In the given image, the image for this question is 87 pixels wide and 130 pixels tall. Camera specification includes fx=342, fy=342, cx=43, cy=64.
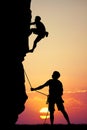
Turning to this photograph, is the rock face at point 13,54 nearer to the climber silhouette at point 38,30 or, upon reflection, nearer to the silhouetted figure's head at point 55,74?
the climber silhouette at point 38,30

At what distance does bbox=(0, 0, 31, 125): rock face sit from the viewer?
14.8 metres

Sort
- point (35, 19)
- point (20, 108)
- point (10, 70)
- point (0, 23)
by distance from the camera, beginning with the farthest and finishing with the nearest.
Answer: point (35, 19)
point (20, 108)
point (10, 70)
point (0, 23)

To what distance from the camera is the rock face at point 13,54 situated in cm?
1485

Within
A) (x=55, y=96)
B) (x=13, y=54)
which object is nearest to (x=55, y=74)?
(x=55, y=96)

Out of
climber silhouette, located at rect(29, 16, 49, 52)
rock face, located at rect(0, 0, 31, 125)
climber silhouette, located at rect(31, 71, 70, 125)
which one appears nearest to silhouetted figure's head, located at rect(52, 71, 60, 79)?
climber silhouette, located at rect(31, 71, 70, 125)

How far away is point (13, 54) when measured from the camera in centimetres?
1573

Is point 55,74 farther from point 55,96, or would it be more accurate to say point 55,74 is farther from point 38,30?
point 38,30

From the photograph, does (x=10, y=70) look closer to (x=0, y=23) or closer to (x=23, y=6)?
(x=0, y=23)

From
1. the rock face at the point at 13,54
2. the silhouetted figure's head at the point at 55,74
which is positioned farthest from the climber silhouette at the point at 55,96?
the rock face at the point at 13,54

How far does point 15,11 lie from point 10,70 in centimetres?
274

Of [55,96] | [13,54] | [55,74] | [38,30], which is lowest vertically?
[55,96]

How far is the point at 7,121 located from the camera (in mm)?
15094

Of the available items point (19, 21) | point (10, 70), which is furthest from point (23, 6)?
point (10, 70)

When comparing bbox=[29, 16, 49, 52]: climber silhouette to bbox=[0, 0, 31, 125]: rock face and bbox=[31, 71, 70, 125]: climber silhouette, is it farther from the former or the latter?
bbox=[31, 71, 70, 125]: climber silhouette
